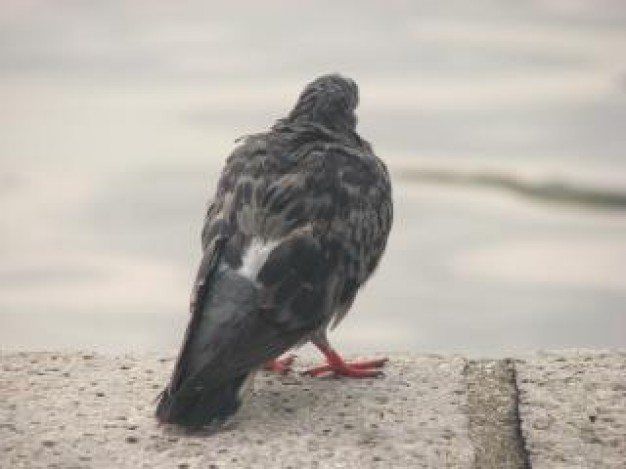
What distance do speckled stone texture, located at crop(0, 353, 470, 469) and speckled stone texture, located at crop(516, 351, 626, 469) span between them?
18 centimetres

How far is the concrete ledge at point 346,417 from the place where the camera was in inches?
129

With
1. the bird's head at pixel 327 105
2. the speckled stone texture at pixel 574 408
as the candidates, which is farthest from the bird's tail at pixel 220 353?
the bird's head at pixel 327 105

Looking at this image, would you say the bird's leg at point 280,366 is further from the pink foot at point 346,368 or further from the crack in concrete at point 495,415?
the crack in concrete at point 495,415

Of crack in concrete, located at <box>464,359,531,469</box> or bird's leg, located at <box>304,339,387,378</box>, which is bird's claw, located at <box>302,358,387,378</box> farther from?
crack in concrete, located at <box>464,359,531,469</box>

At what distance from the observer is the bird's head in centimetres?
493

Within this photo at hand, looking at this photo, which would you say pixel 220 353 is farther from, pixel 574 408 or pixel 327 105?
pixel 327 105

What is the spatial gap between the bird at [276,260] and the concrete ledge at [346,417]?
0.39 feet

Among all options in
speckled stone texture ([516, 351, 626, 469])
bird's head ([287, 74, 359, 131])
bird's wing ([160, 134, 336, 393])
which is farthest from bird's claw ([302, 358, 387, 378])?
bird's head ([287, 74, 359, 131])

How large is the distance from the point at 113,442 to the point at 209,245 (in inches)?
30.1

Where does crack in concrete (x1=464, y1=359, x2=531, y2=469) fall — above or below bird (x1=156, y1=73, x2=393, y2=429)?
below

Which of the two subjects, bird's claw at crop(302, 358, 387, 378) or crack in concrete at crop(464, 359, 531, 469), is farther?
bird's claw at crop(302, 358, 387, 378)

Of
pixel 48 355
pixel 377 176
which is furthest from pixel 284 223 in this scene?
pixel 48 355

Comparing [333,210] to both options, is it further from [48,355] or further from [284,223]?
[48,355]

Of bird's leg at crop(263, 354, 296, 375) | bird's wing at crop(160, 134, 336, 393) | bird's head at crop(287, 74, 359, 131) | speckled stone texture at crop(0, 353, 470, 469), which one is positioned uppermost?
bird's head at crop(287, 74, 359, 131)
